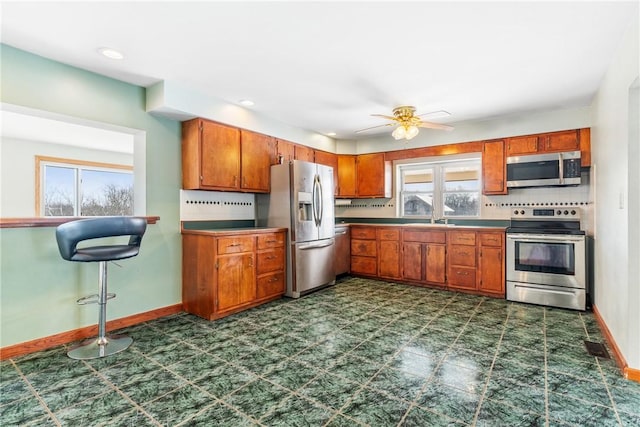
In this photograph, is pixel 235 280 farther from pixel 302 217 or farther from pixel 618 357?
pixel 618 357

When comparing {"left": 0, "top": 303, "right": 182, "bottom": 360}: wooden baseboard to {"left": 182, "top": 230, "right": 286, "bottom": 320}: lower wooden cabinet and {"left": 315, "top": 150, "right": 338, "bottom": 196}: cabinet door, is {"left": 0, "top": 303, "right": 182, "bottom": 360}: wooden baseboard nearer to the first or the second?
{"left": 182, "top": 230, "right": 286, "bottom": 320}: lower wooden cabinet

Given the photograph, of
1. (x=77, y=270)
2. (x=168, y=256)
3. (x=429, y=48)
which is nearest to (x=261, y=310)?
(x=168, y=256)

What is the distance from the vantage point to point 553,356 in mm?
2508

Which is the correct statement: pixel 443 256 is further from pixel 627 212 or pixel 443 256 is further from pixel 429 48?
pixel 429 48

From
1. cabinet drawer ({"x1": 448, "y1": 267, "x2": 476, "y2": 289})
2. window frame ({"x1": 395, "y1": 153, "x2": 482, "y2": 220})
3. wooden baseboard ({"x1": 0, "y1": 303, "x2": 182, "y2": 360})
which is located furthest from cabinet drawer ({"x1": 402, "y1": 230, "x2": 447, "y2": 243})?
wooden baseboard ({"x1": 0, "y1": 303, "x2": 182, "y2": 360})

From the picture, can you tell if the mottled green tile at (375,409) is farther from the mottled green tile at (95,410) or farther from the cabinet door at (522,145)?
the cabinet door at (522,145)

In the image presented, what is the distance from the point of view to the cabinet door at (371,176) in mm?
5527

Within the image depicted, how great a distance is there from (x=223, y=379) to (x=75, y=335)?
1684mm

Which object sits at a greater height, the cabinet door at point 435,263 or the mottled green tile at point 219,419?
the cabinet door at point 435,263

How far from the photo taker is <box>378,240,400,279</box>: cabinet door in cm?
504

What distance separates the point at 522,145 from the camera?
4.34 m

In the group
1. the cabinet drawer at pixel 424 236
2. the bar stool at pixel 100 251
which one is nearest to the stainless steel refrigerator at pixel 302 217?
the cabinet drawer at pixel 424 236

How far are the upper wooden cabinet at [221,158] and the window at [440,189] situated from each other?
259 cm

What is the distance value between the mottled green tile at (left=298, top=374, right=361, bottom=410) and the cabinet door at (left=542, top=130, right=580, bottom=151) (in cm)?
391
